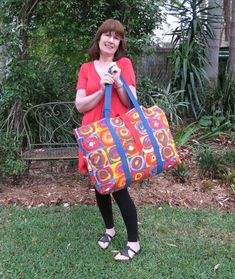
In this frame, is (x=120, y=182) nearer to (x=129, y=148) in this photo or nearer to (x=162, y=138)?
(x=129, y=148)

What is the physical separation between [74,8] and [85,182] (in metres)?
2.18

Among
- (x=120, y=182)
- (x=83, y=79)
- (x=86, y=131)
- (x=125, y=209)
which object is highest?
(x=83, y=79)

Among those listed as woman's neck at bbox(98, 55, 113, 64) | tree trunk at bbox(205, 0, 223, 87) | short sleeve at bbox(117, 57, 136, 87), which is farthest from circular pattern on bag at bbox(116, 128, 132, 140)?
tree trunk at bbox(205, 0, 223, 87)

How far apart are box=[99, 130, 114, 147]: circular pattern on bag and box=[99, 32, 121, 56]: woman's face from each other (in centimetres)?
61

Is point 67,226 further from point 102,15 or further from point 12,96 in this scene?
point 102,15

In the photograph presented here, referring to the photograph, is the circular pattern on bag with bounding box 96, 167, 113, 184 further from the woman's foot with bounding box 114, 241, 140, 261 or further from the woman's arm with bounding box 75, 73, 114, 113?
the woman's foot with bounding box 114, 241, 140, 261

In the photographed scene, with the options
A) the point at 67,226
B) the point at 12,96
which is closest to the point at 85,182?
the point at 67,226

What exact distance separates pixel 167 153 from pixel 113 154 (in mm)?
374

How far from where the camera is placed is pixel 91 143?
2186mm

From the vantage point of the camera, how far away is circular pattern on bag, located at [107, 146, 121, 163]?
2.19m

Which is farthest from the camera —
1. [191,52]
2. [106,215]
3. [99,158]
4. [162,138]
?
[191,52]

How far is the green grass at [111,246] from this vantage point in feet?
8.18

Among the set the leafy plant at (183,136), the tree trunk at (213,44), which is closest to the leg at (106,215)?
the leafy plant at (183,136)

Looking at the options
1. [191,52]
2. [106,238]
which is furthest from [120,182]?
[191,52]
